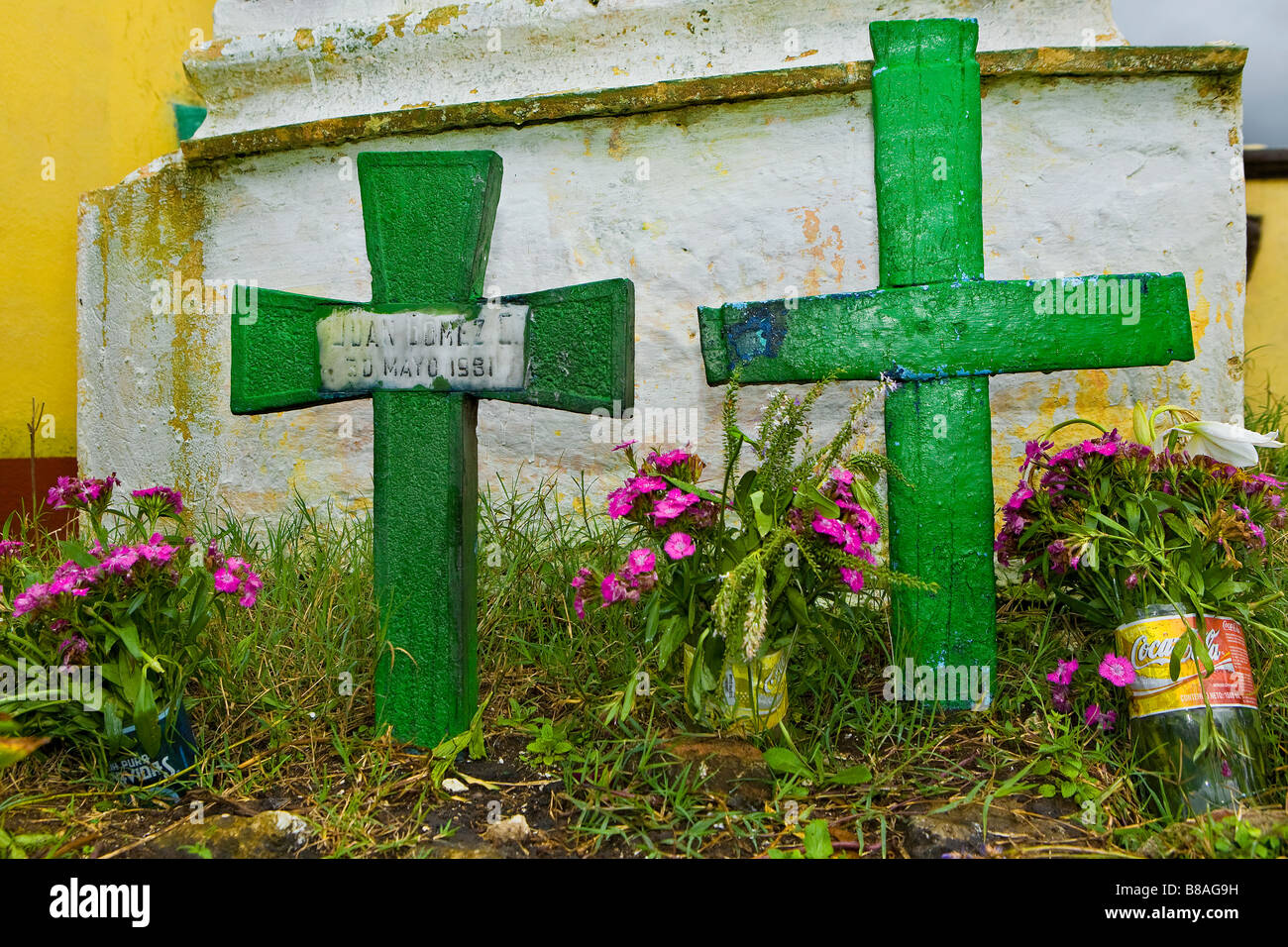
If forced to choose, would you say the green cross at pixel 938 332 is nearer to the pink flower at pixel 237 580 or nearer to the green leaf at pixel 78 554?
the pink flower at pixel 237 580

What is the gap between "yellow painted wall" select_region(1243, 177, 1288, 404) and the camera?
4.00 meters

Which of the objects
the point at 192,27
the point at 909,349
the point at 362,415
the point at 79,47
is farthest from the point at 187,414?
the point at 909,349

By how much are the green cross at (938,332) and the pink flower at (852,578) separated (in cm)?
29

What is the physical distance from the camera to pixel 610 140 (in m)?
2.93

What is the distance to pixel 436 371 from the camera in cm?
195

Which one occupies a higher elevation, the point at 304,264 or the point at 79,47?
the point at 79,47

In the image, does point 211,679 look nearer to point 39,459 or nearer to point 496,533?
point 496,533

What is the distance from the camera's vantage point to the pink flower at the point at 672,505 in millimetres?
1715

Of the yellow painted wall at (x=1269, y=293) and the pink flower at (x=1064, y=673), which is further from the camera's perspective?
the yellow painted wall at (x=1269, y=293)

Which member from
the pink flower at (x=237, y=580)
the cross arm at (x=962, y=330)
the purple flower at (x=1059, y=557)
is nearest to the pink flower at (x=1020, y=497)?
the purple flower at (x=1059, y=557)

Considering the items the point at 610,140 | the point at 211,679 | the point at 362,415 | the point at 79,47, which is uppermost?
the point at 79,47

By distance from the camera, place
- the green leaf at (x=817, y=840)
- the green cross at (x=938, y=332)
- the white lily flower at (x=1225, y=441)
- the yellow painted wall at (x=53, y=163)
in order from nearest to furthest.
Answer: the green leaf at (x=817, y=840) → the white lily flower at (x=1225, y=441) → the green cross at (x=938, y=332) → the yellow painted wall at (x=53, y=163)

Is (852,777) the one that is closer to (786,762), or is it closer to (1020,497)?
(786,762)

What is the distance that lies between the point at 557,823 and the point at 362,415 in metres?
1.93
